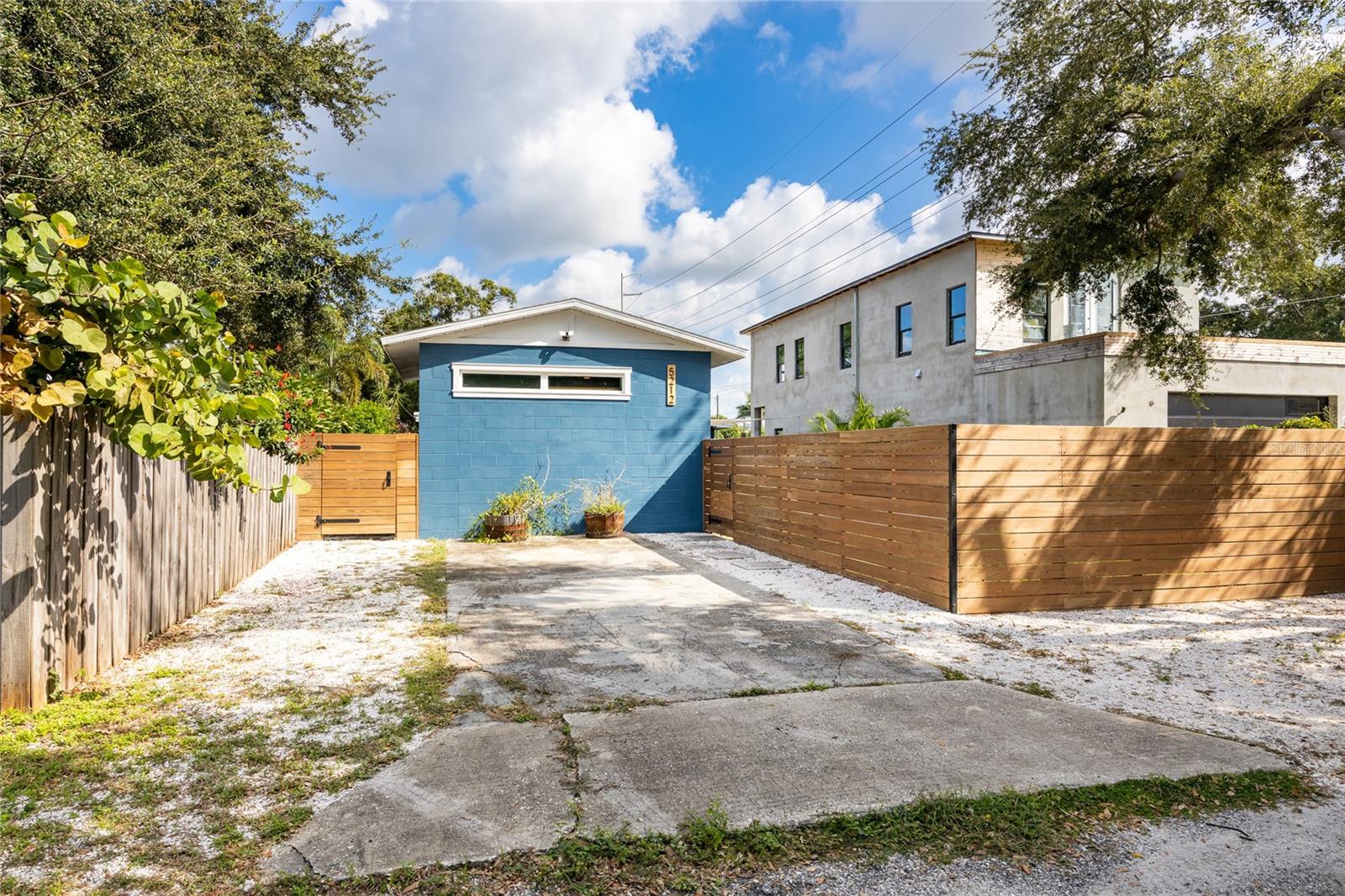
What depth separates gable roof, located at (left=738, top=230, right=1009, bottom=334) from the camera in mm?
14898

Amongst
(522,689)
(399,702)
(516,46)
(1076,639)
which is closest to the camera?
(399,702)

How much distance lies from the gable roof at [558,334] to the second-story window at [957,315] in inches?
239

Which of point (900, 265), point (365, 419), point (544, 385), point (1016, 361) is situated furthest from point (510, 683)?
point (900, 265)

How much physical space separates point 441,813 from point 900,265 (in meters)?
17.2

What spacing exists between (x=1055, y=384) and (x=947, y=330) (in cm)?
313

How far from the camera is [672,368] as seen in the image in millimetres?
12383

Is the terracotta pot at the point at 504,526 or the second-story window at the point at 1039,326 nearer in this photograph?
the terracotta pot at the point at 504,526

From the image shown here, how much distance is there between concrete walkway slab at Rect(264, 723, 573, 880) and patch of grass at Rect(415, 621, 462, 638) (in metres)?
2.17

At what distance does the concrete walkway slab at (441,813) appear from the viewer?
2281 mm

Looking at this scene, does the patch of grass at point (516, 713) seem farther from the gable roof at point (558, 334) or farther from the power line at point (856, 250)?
the power line at point (856, 250)

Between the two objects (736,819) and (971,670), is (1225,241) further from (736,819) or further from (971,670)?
(736,819)

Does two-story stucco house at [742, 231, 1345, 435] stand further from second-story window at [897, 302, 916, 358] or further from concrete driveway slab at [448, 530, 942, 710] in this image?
concrete driveway slab at [448, 530, 942, 710]

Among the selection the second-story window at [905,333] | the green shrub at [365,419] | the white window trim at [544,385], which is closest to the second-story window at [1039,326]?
the second-story window at [905,333]

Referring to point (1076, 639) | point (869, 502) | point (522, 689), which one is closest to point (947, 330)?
point (869, 502)
